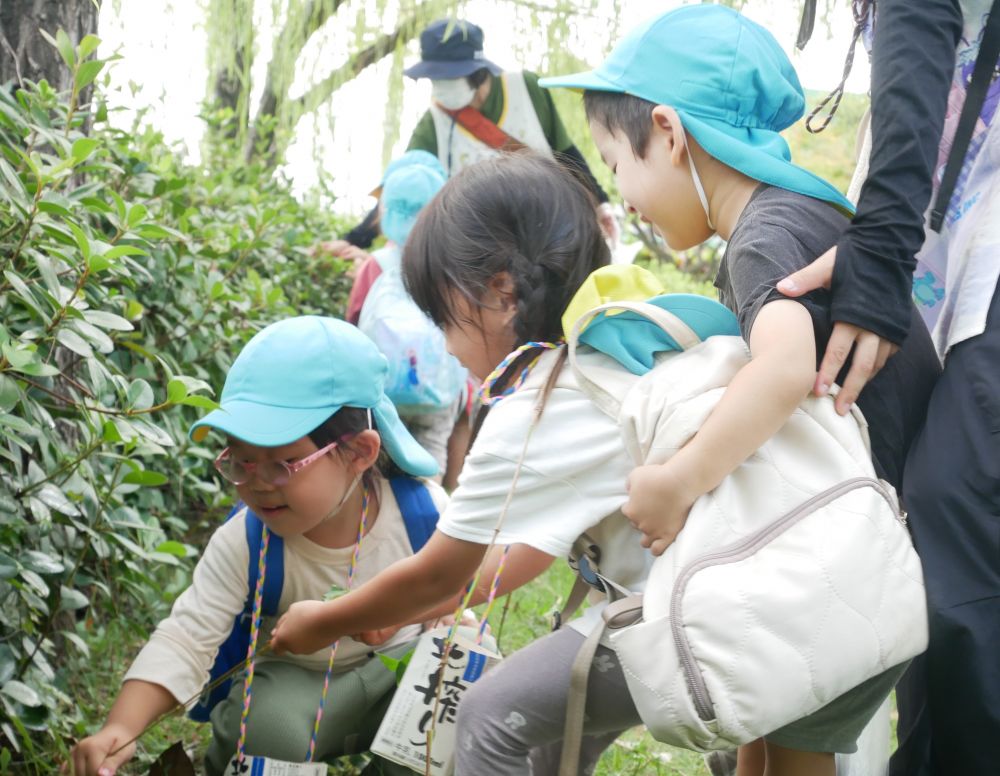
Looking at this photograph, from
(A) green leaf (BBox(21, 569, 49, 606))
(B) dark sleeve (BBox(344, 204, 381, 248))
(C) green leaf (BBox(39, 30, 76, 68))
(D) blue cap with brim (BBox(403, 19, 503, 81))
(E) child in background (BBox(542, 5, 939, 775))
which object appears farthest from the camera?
(B) dark sleeve (BBox(344, 204, 381, 248))

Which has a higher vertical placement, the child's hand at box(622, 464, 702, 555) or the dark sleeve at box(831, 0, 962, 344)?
the dark sleeve at box(831, 0, 962, 344)

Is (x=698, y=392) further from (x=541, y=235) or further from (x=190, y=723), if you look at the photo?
(x=190, y=723)

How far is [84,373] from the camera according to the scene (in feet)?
8.98

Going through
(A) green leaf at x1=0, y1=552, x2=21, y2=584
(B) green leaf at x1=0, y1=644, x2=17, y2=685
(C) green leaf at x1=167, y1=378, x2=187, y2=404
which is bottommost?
(B) green leaf at x1=0, y1=644, x2=17, y2=685

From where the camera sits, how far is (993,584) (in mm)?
1587

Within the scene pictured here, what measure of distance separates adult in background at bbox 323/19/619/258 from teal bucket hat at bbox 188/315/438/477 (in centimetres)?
242

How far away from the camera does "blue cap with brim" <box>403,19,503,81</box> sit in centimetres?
489

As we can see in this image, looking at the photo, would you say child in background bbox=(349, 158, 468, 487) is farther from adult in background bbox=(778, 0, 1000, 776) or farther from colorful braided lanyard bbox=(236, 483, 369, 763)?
adult in background bbox=(778, 0, 1000, 776)

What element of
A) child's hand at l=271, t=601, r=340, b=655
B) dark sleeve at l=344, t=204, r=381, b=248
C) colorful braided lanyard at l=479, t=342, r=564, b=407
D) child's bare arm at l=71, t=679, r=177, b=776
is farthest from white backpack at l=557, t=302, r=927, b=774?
dark sleeve at l=344, t=204, r=381, b=248

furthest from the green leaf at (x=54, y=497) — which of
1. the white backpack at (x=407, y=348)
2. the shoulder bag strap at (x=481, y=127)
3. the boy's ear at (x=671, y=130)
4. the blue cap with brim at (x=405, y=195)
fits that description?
the shoulder bag strap at (x=481, y=127)

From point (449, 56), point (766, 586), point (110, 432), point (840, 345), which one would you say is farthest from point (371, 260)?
point (766, 586)

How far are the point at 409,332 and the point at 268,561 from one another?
6.54 ft

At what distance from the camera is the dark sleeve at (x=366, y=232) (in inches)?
219

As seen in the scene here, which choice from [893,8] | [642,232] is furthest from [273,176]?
[642,232]
